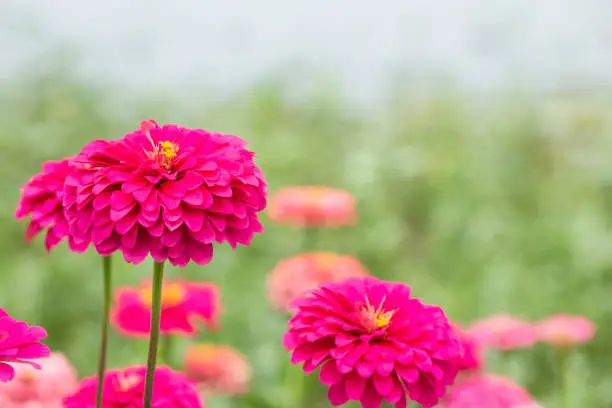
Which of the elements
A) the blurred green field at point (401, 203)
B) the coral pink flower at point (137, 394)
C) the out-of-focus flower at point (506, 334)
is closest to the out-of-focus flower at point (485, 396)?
the out-of-focus flower at point (506, 334)

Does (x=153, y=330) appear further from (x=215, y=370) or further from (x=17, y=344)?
(x=215, y=370)

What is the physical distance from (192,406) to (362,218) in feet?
5.27

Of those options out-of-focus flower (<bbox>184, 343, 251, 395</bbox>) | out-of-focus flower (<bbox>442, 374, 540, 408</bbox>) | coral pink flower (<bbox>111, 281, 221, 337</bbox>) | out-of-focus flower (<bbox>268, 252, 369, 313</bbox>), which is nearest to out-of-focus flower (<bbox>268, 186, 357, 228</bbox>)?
out-of-focus flower (<bbox>268, 252, 369, 313</bbox>)

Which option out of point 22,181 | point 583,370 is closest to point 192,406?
point 583,370

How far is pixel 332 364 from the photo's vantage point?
26.0 inches

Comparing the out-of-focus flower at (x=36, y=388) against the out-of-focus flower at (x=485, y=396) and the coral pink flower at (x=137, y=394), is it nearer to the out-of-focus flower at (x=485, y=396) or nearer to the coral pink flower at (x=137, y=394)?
the coral pink flower at (x=137, y=394)

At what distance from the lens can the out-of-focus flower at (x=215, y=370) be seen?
128 centimetres

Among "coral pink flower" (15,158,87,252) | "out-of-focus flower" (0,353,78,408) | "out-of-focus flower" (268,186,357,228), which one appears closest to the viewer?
"coral pink flower" (15,158,87,252)

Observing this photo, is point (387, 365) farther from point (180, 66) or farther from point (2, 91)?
point (180, 66)

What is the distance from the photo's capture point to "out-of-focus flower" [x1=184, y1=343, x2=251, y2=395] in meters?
1.28

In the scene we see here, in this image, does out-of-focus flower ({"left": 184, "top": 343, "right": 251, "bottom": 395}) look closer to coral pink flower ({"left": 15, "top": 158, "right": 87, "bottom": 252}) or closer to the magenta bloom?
coral pink flower ({"left": 15, "top": 158, "right": 87, "bottom": 252})

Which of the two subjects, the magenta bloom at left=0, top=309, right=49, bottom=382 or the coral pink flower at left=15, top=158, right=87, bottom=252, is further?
the coral pink flower at left=15, top=158, right=87, bottom=252

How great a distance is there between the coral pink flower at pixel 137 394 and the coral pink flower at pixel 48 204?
12cm

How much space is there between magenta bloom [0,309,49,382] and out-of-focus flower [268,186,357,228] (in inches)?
40.0
